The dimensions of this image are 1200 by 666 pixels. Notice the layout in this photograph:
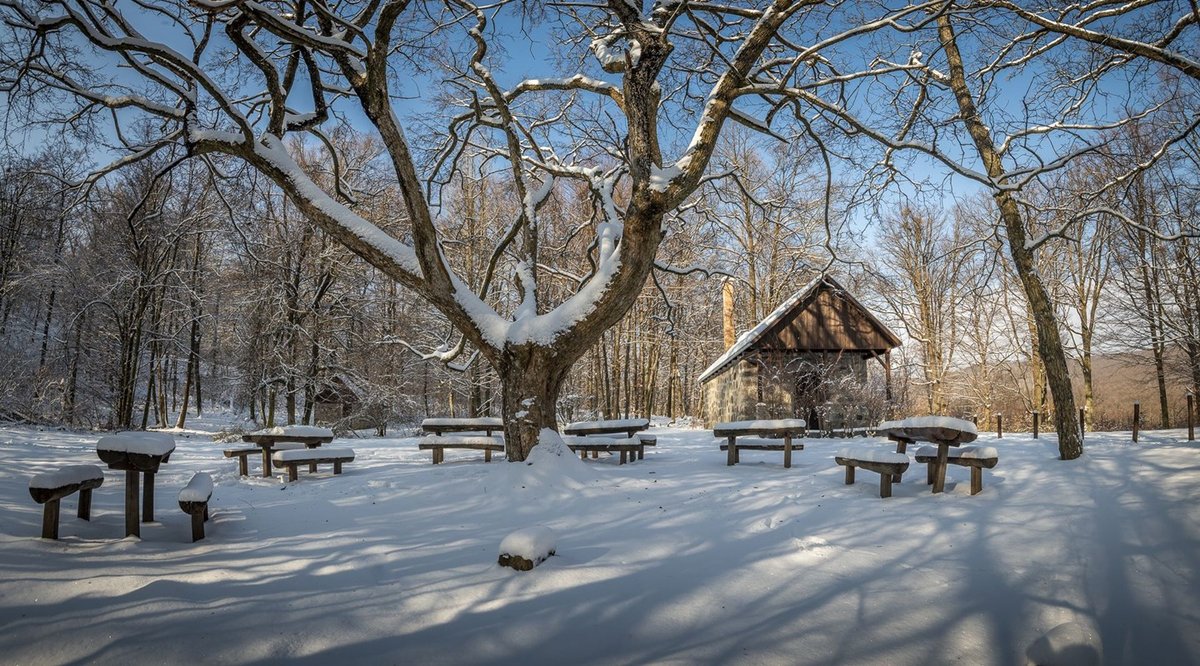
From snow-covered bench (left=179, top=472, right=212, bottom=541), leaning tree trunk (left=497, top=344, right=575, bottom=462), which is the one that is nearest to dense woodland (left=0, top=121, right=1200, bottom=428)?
leaning tree trunk (left=497, top=344, right=575, bottom=462)

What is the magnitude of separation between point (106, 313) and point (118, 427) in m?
5.18

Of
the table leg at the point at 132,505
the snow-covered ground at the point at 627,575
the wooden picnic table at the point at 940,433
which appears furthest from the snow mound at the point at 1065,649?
the table leg at the point at 132,505

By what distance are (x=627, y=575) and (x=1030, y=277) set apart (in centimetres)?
769

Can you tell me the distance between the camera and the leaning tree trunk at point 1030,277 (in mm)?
7562

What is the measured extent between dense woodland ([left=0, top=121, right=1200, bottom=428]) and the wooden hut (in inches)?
72.2

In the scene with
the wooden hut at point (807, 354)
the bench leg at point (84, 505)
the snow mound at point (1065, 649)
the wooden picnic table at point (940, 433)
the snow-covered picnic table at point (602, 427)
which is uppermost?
the wooden hut at point (807, 354)

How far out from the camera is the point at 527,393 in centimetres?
706

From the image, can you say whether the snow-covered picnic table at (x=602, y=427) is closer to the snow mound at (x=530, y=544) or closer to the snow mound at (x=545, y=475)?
the snow mound at (x=545, y=475)

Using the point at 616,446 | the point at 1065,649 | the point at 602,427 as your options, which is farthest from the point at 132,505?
the point at 602,427

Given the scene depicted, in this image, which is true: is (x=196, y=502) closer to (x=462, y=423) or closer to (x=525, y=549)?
(x=525, y=549)

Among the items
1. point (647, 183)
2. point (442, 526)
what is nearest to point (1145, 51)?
point (647, 183)

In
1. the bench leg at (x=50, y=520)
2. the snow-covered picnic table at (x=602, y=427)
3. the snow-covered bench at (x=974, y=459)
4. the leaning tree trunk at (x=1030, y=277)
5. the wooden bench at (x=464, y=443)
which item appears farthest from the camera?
the snow-covered picnic table at (x=602, y=427)

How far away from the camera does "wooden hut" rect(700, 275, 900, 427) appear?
18219 millimetres

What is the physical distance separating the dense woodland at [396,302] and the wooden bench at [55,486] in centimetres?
880
